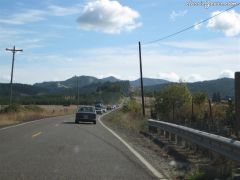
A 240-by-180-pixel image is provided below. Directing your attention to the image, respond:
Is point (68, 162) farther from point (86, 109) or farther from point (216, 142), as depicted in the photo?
point (86, 109)

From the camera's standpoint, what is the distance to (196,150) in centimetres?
1688

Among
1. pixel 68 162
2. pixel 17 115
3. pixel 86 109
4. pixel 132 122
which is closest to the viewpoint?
pixel 68 162

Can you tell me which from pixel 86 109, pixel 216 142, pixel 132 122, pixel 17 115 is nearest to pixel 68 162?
pixel 216 142

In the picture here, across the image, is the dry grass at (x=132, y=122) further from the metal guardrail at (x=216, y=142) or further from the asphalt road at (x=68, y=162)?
the metal guardrail at (x=216, y=142)

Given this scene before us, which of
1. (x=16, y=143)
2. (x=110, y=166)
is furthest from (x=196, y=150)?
(x=16, y=143)

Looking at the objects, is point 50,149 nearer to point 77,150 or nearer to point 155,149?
point 77,150

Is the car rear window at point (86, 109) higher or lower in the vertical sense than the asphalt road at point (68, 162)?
higher

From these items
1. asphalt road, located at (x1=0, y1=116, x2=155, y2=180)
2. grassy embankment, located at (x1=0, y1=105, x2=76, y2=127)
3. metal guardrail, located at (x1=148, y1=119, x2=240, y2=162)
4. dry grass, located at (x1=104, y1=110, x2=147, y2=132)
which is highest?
grassy embankment, located at (x1=0, y1=105, x2=76, y2=127)

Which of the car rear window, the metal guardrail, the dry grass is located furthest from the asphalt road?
the car rear window

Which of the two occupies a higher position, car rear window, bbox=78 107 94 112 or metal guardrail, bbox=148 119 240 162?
car rear window, bbox=78 107 94 112

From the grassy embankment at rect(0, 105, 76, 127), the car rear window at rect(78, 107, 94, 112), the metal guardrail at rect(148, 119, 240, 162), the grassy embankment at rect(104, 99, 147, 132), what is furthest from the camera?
the grassy embankment at rect(0, 105, 76, 127)

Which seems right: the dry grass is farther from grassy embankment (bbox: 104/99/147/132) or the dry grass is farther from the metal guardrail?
the metal guardrail

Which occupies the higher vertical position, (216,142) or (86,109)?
(86,109)

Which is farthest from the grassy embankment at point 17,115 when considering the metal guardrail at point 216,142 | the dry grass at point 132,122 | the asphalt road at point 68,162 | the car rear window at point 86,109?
the metal guardrail at point 216,142
